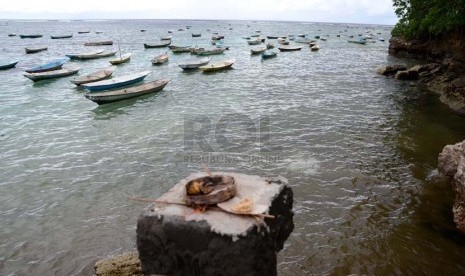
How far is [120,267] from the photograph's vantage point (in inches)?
289

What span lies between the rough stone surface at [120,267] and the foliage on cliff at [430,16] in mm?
30391

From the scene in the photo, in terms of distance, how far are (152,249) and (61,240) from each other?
22.3 ft

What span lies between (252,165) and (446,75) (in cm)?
2375

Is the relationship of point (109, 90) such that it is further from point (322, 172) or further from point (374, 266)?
point (374, 266)

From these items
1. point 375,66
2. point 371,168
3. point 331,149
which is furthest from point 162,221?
point 375,66

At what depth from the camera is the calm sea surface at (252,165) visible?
29.3 ft

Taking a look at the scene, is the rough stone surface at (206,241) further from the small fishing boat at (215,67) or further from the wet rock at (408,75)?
the small fishing boat at (215,67)

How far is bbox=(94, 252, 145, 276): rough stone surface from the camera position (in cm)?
719

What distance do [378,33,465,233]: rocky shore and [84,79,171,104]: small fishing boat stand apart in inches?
817

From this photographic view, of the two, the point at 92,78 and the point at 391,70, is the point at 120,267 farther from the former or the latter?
the point at 391,70

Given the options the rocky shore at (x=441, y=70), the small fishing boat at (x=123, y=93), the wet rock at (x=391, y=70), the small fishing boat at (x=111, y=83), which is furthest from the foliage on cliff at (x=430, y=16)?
the small fishing boat at (x=111, y=83)

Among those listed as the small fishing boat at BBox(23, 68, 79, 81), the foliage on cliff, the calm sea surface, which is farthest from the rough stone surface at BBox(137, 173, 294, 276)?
the small fishing boat at BBox(23, 68, 79, 81)

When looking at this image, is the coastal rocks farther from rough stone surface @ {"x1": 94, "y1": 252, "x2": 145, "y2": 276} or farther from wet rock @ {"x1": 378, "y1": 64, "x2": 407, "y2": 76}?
wet rock @ {"x1": 378, "y1": 64, "x2": 407, "y2": 76}

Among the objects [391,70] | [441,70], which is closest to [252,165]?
[441,70]
